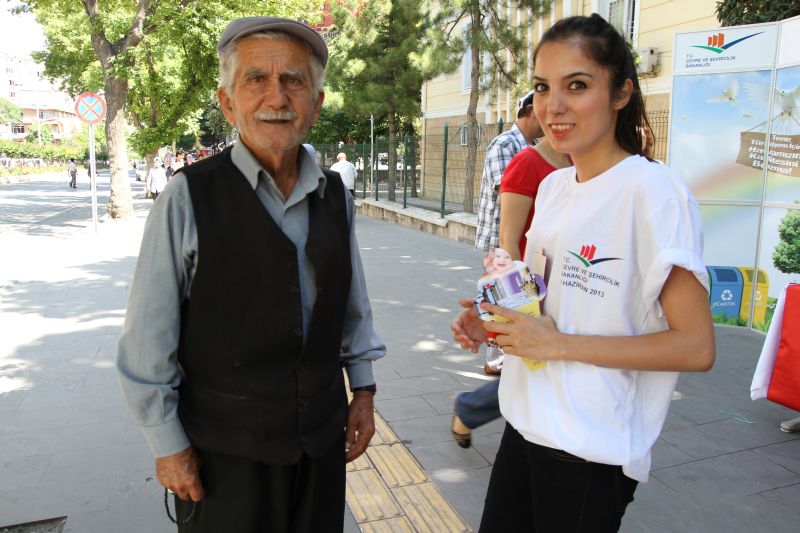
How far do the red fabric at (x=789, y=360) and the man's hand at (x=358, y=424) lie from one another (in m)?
3.04

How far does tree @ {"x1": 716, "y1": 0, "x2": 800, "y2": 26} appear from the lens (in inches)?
248

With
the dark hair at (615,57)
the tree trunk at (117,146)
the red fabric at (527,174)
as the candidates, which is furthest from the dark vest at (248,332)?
the tree trunk at (117,146)

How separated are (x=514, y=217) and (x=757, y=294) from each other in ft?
14.1

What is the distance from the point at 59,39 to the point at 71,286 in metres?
24.8

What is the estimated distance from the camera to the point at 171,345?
1.70 metres

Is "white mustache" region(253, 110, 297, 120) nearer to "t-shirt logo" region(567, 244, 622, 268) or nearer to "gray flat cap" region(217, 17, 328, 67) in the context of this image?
"gray flat cap" region(217, 17, 328, 67)

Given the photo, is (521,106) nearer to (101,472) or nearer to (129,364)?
(129,364)

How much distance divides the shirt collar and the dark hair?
75 cm

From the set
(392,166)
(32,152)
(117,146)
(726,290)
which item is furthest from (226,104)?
(32,152)

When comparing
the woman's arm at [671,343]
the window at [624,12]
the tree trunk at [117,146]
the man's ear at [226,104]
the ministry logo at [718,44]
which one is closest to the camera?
the woman's arm at [671,343]

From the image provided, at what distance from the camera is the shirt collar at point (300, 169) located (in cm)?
177

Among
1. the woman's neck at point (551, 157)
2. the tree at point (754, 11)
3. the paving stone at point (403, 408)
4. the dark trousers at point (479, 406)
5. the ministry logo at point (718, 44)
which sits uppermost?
the tree at point (754, 11)

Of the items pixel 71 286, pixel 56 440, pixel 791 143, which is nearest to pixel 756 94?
pixel 791 143

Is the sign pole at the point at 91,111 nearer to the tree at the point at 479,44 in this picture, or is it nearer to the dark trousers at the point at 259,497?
the tree at the point at 479,44
